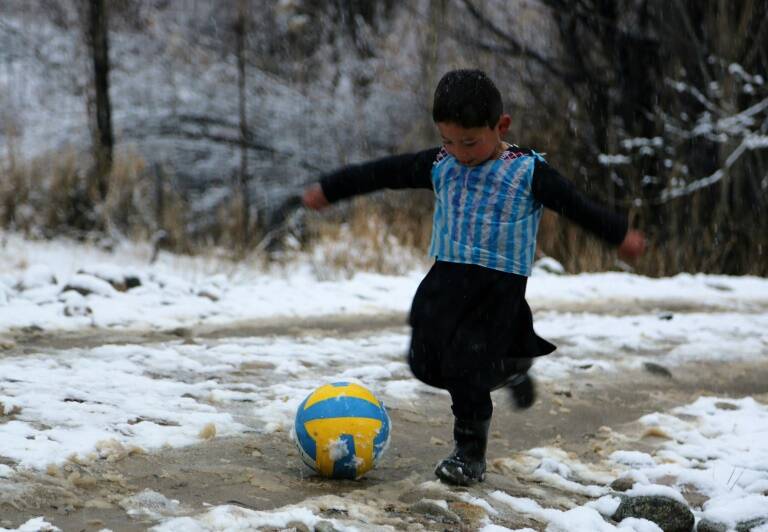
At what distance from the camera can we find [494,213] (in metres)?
3.31

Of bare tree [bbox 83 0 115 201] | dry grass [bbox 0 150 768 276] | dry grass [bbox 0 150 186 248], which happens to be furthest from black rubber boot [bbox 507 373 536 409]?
bare tree [bbox 83 0 115 201]

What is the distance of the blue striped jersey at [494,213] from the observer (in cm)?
330

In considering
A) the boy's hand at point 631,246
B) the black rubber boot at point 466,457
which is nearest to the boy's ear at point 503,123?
the boy's hand at point 631,246

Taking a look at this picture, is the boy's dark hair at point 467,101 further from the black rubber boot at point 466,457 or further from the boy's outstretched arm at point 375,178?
the black rubber boot at point 466,457

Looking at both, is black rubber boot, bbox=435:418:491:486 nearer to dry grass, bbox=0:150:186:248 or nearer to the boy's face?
the boy's face

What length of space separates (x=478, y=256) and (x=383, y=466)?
0.90 m

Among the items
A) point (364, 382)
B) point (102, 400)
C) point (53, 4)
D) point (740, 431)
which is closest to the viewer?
point (102, 400)

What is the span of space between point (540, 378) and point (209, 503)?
2927mm

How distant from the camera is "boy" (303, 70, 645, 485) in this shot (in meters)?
3.26

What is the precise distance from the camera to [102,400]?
3918 mm

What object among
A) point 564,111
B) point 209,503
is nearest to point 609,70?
point 564,111

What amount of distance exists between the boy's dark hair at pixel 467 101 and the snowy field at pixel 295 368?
1286 mm

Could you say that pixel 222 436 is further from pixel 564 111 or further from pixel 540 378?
pixel 564 111

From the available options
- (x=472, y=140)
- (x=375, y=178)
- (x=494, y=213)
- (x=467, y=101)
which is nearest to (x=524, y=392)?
(x=494, y=213)
